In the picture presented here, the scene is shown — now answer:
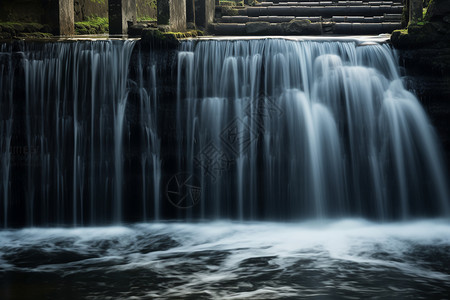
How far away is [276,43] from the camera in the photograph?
9000 millimetres

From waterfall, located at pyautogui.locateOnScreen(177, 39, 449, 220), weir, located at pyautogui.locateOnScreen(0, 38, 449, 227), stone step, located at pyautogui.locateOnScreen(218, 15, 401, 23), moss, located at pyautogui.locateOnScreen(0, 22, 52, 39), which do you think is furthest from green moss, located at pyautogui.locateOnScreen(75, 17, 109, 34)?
waterfall, located at pyautogui.locateOnScreen(177, 39, 449, 220)

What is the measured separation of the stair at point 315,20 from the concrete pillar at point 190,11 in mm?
655

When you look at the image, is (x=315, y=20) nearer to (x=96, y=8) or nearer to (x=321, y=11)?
(x=321, y=11)

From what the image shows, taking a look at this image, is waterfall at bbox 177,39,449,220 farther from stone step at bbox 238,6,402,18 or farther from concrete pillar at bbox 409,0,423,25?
stone step at bbox 238,6,402,18

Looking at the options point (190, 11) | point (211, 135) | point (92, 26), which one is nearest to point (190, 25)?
point (190, 11)

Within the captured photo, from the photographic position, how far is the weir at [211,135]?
27.6 ft

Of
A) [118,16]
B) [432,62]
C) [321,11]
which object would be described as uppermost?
[321,11]

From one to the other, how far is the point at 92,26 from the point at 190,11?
8.23 feet

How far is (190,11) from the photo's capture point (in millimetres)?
14125

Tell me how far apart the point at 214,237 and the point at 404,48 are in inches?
165

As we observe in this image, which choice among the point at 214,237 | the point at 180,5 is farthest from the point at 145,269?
the point at 180,5

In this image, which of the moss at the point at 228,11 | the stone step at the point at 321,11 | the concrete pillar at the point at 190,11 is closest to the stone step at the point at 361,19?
the stone step at the point at 321,11

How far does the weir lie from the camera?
841 centimetres

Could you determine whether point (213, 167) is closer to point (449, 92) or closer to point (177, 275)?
point (177, 275)
